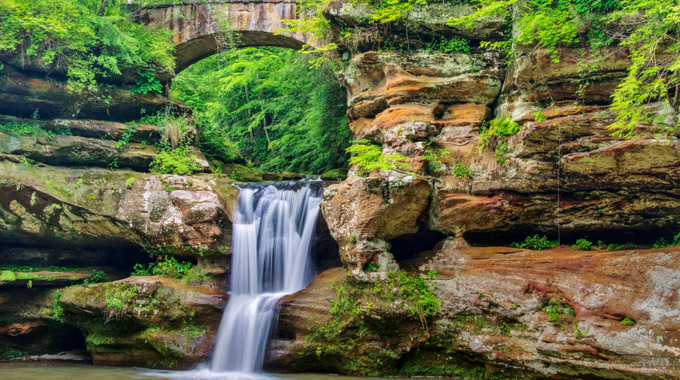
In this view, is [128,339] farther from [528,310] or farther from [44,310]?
[528,310]

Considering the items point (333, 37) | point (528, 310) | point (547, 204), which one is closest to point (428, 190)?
point (547, 204)

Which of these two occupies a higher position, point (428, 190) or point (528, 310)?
point (428, 190)

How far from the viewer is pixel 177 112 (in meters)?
12.9

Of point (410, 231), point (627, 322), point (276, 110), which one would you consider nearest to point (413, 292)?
point (410, 231)

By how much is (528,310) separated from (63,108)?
11.5 m

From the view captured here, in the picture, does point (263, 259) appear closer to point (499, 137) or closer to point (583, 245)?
point (499, 137)

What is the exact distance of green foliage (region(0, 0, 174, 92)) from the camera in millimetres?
10203

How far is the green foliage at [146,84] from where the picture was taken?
12.2 meters

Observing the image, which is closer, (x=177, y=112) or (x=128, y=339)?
(x=128, y=339)

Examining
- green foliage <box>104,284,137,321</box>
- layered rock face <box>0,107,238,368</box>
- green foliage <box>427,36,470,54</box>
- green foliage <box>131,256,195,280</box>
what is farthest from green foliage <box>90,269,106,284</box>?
green foliage <box>427,36,470,54</box>

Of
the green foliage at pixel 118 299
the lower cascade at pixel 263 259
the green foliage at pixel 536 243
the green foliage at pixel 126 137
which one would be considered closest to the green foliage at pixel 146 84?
the green foliage at pixel 126 137

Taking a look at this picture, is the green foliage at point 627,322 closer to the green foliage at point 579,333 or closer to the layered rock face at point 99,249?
the green foliage at point 579,333

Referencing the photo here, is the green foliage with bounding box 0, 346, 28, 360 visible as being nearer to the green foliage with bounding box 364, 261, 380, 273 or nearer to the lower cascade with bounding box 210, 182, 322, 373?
the lower cascade with bounding box 210, 182, 322, 373

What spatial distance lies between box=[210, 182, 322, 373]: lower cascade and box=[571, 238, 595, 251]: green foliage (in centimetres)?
546
